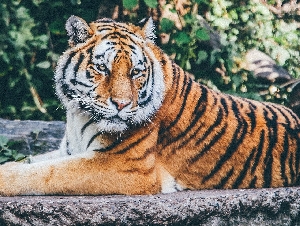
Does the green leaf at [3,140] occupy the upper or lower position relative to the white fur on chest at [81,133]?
lower

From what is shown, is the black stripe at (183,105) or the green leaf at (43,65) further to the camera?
the green leaf at (43,65)

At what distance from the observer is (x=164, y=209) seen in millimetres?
2607

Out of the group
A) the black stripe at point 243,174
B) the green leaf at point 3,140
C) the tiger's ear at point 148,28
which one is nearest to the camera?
the tiger's ear at point 148,28

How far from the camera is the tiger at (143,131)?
9.05ft

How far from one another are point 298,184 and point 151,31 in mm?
1156

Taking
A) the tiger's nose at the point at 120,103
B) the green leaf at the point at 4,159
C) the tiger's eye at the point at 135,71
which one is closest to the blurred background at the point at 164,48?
the green leaf at the point at 4,159

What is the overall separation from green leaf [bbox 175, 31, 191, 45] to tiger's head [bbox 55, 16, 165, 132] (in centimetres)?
255

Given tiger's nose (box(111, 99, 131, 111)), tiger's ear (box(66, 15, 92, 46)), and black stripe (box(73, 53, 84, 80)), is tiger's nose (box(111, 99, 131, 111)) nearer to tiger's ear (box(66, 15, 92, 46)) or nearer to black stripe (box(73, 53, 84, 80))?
black stripe (box(73, 53, 84, 80))

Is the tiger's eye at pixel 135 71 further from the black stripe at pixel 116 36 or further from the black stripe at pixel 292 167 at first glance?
the black stripe at pixel 292 167

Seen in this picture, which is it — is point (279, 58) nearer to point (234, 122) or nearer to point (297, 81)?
point (297, 81)

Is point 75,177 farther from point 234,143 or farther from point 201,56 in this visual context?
point 201,56

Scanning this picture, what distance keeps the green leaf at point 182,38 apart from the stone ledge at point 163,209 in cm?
280

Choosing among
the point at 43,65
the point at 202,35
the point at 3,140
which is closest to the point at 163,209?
the point at 3,140

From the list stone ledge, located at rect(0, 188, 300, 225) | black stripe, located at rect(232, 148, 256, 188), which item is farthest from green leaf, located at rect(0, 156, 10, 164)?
black stripe, located at rect(232, 148, 256, 188)
